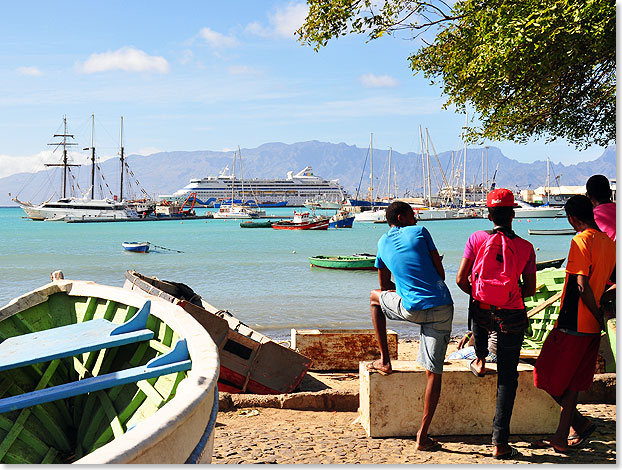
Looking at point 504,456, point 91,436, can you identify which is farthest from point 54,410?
point 504,456

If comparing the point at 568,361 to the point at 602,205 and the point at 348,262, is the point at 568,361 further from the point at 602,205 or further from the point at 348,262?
the point at 348,262

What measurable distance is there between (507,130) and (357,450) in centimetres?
762

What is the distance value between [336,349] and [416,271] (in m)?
3.80

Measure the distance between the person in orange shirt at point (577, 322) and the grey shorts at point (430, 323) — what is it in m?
0.81

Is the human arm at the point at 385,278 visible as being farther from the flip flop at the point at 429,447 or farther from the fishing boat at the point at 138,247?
the fishing boat at the point at 138,247

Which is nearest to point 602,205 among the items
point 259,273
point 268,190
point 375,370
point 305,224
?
point 375,370

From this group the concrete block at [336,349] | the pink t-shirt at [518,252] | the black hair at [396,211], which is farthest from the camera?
the concrete block at [336,349]

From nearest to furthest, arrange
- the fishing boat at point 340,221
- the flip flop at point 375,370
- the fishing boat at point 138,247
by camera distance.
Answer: the flip flop at point 375,370
the fishing boat at point 138,247
the fishing boat at point 340,221

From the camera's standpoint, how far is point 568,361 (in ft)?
15.5

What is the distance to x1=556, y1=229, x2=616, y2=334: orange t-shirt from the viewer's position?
4.59m

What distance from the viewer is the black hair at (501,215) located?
15.3ft

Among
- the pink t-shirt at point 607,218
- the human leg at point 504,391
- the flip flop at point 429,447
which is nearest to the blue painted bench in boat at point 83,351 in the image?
the flip flop at point 429,447

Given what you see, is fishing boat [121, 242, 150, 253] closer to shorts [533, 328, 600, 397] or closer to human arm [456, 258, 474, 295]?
human arm [456, 258, 474, 295]

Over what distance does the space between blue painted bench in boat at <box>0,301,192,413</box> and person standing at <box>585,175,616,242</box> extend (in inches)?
130
